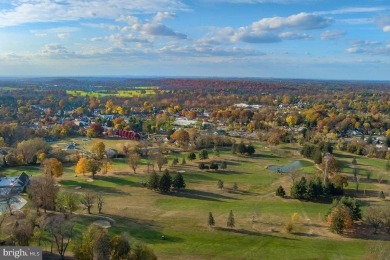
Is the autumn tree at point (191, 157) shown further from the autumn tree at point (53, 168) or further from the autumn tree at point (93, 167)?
the autumn tree at point (53, 168)

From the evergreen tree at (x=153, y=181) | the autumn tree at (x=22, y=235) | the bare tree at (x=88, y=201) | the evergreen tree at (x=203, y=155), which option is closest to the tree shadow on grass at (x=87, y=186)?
the evergreen tree at (x=153, y=181)

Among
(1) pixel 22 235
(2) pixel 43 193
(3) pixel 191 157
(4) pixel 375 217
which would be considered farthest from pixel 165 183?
(4) pixel 375 217

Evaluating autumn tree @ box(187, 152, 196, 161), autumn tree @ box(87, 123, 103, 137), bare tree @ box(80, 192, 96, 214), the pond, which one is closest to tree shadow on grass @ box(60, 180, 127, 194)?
bare tree @ box(80, 192, 96, 214)

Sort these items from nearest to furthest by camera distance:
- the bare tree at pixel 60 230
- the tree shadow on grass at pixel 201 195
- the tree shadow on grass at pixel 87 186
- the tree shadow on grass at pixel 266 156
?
the bare tree at pixel 60 230 → the tree shadow on grass at pixel 201 195 → the tree shadow on grass at pixel 87 186 → the tree shadow on grass at pixel 266 156

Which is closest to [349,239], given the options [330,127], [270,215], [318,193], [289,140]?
[270,215]

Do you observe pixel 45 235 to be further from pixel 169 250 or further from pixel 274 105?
pixel 274 105

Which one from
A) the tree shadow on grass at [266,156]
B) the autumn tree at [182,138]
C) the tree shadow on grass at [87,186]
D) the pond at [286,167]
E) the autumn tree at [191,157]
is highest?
the autumn tree at [182,138]

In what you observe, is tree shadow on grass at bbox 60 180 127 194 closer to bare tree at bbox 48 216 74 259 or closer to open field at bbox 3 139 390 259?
open field at bbox 3 139 390 259

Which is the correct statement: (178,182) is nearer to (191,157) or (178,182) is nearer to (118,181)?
(118,181)

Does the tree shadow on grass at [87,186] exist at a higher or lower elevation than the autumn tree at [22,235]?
lower

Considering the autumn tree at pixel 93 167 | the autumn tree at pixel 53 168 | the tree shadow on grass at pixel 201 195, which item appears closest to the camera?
the tree shadow on grass at pixel 201 195

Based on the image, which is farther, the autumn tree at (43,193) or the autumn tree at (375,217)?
the autumn tree at (43,193)
